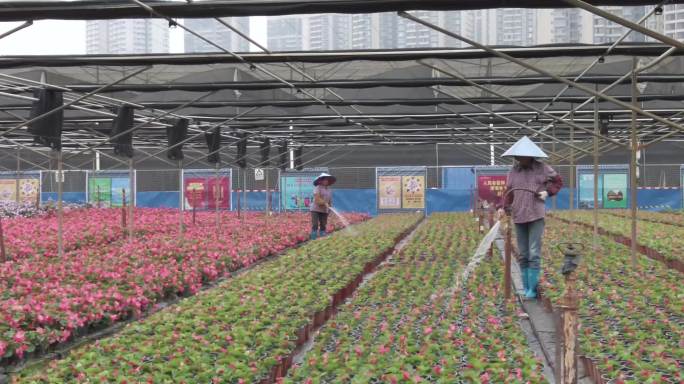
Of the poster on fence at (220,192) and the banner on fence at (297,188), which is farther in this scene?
the banner on fence at (297,188)

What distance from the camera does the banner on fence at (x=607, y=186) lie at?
2450 centimetres

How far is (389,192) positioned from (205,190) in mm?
6337

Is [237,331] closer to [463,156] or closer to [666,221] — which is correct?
[666,221]

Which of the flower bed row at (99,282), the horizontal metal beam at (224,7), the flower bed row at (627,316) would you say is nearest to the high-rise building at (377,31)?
the flower bed row at (99,282)

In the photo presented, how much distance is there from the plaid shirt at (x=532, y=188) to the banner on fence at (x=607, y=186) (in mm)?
18608

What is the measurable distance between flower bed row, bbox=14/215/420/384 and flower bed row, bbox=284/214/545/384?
0.83 feet

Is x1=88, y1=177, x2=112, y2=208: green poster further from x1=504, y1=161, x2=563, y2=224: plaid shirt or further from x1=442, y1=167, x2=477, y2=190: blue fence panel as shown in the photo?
x1=504, y1=161, x2=563, y2=224: plaid shirt

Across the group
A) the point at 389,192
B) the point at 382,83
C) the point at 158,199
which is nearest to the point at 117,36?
the point at 158,199

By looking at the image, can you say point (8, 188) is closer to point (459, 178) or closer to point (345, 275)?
point (459, 178)

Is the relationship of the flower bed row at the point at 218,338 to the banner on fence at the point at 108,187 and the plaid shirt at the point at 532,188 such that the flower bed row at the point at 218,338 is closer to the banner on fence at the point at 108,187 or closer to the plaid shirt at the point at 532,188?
the plaid shirt at the point at 532,188

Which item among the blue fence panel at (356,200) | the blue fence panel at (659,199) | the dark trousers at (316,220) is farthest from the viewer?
the blue fence panel at (356,200)

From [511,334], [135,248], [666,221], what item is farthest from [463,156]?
[511,334]

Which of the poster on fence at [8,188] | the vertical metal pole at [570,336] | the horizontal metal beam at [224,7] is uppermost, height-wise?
the horizontal metal beam at [224,7]

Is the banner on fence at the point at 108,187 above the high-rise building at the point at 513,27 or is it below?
below
